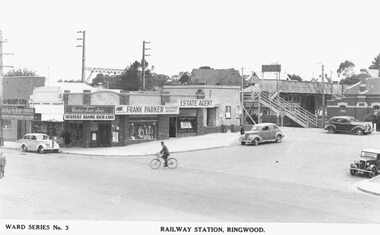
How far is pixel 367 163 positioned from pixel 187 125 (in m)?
12.0

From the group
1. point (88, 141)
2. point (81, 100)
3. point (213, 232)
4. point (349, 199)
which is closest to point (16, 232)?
point (213, 232)

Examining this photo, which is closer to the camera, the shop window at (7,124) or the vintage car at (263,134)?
the shop window at (7,124)

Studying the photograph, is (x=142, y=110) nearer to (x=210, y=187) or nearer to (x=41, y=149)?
(x=41, y=149)

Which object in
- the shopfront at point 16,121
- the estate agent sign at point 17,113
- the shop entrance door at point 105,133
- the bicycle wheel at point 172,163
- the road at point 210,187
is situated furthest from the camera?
the shop entrance door at point 105,133

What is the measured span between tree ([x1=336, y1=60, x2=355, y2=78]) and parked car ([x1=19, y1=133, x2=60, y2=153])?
8.32m

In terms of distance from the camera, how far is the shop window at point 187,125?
2354cm

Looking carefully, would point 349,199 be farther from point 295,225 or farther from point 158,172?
point 158,172

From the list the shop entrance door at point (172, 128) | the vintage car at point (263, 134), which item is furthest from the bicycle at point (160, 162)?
the shop entrance door at point (172, 128)

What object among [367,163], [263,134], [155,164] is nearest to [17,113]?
[155,164]

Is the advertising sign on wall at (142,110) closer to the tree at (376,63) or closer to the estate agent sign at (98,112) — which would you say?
the estate agent sign at (98,112)

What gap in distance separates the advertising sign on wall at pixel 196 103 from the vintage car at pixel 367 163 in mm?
12473

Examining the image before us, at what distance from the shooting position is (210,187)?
455 inches

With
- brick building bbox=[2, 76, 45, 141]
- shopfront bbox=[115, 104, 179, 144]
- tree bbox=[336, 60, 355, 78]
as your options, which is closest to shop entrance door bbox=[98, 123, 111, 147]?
shopfront bbox=[115, 104, 179, 144]

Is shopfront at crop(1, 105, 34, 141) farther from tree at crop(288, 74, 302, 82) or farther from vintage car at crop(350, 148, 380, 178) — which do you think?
vintage car at crop(350, 148, 380, 178)
